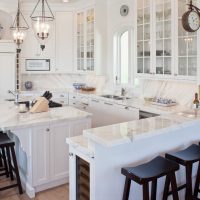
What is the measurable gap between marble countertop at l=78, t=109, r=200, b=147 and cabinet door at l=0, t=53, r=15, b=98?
4.21 m

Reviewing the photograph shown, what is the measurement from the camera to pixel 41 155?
3551mm

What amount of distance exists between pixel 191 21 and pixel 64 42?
3739 millimetres

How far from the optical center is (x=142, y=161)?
103 inches

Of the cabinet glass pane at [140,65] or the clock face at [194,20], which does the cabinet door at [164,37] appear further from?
the clock face at [194,20]

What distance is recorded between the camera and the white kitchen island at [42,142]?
11.2ft

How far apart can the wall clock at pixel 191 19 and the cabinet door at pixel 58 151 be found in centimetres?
200

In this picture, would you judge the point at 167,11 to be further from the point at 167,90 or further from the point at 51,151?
the point at 51,151

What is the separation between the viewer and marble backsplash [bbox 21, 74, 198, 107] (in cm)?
463

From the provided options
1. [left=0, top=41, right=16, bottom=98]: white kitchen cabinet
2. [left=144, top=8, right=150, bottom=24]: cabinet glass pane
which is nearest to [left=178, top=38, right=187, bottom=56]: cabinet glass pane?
[left=144, top=8, right=150, bottom=24]: cabinet glass pane

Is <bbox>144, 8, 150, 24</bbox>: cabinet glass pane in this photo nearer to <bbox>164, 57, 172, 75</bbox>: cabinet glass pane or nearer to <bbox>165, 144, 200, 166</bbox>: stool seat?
<bbox>164, 57, 172, 75</bbox>: cabinet glass pane

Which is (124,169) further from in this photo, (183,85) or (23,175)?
(183,85)

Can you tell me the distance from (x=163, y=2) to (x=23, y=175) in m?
3.26

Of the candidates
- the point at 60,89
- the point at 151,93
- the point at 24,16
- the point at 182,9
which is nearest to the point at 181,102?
the point at 151,93

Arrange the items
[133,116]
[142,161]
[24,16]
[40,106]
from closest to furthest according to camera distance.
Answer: [142,161] → [40,106] → [133,116] → [24,16]
